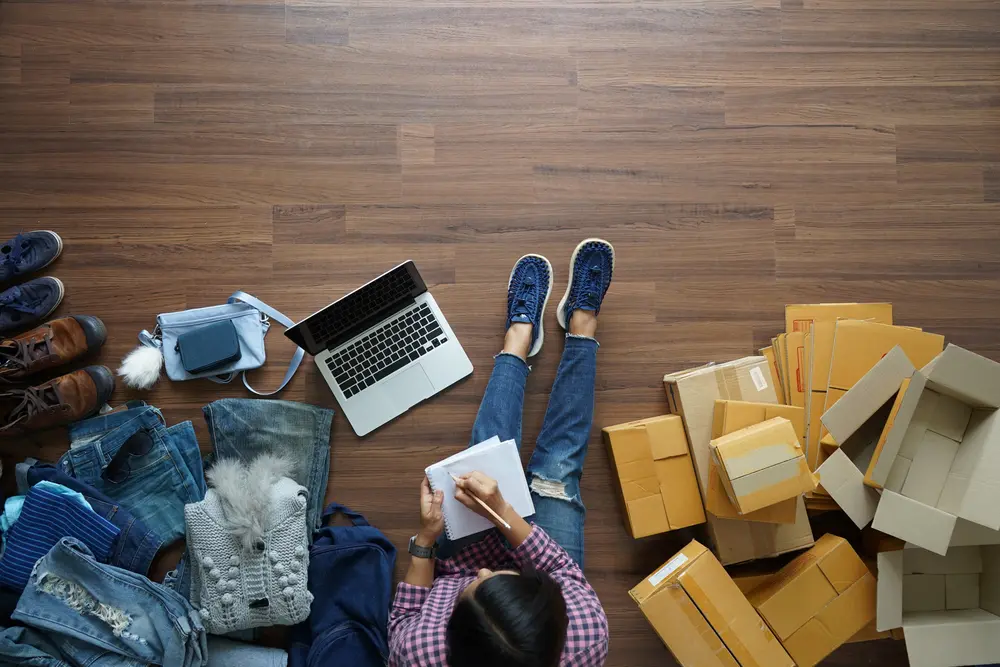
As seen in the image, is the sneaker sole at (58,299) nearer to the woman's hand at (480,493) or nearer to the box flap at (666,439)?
the woman's hand at (480,493)

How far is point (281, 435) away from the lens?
5.26 ft

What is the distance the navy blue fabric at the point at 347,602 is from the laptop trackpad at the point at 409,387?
33 cm

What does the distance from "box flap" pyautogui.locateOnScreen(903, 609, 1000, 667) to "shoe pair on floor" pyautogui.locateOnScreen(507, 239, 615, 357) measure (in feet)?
3.31

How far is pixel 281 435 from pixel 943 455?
5.12 feet

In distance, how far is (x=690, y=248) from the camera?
171 centimetres

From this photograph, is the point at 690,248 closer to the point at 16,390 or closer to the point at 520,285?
the point at 520,285

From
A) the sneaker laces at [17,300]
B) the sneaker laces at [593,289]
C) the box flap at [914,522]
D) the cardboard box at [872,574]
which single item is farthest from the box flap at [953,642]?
the sneaker laces at [17,300]

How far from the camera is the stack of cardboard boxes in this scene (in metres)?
1.34

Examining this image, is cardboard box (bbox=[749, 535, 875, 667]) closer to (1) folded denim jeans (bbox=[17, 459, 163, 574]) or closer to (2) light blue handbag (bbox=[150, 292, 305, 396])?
(2) light blue handbag (bbox=[150, 292, 305, 396])

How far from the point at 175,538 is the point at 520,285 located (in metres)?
1.08

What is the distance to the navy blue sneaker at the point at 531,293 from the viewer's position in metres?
1.62

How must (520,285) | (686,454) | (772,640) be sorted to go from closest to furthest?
(772,640) < (686,454) < (520,285)

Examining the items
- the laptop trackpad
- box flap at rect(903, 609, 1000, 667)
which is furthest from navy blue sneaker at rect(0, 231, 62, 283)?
box flap at rect(903, 609, 1000, 667)

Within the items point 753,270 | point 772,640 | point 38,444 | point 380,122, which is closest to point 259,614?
point 38,444
